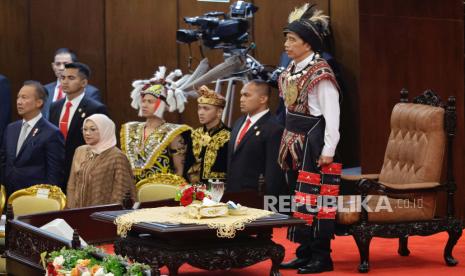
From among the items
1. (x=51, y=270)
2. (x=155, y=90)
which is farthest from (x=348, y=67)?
(x=51, y=270)

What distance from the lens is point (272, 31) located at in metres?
10.1

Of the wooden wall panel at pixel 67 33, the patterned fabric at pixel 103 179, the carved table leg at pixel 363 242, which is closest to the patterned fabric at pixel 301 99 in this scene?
the carved table leg at pixel 363 242

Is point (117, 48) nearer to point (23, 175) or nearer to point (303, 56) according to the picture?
point (23, 175)

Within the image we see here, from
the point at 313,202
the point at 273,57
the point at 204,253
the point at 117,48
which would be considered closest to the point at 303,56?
the point at 313,202

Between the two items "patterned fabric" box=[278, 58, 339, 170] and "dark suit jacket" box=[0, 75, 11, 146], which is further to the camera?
"dark suit jacket" box=[0, 75, 11, 146]

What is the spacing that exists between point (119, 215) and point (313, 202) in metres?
1.20

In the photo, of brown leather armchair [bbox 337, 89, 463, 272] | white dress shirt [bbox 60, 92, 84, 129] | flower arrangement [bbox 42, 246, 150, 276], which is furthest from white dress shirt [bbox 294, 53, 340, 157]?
white dress shirt [bbox 60, 92, 84, 129]

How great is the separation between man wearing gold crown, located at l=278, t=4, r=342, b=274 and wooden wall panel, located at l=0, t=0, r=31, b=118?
469cm

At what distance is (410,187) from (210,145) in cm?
204

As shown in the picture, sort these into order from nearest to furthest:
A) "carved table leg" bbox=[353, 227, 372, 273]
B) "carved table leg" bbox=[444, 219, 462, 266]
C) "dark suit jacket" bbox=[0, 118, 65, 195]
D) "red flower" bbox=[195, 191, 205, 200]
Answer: "red flower" bbox=[195, 191, 205, 200] < "carved table leg" bbox=[353, 227, 372, 273] < "carved table leg" bbox=[444, 219, 462, 266] < "dark suit jacket" bbox=[0, 118, 65, 195]

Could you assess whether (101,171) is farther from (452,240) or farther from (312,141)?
(452,240)

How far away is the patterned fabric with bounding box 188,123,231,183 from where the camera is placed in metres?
8.25

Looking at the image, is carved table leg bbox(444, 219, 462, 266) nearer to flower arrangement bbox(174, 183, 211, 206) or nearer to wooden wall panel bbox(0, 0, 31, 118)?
flower arrangement bbox(174, 183, 211, 206)

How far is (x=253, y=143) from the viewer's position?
7.96m
